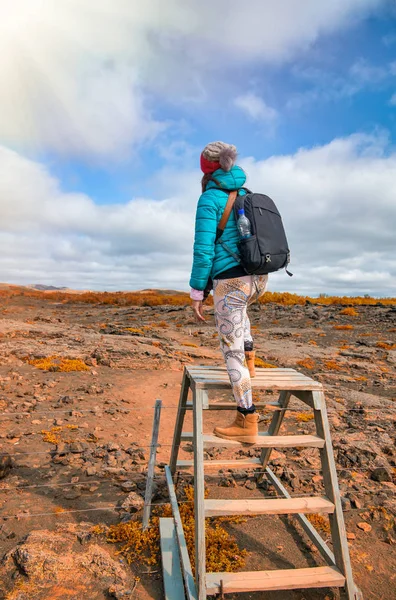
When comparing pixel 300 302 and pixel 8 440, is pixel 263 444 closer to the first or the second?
pixel 8 440

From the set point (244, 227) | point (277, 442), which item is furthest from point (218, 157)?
point (277, 442)

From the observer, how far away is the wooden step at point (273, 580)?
2.93 m

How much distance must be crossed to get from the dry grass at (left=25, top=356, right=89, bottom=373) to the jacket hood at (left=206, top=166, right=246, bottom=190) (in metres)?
7.95

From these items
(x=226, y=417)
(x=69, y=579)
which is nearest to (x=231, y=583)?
(x=69, y=579)

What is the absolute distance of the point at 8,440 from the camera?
20.9 feet

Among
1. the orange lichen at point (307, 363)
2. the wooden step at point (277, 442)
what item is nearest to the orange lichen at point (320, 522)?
the wooden step at point (277, 442)

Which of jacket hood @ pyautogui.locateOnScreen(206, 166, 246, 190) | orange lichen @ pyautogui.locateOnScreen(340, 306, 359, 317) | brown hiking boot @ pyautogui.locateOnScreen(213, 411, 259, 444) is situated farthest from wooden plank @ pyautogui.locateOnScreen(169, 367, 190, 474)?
orange lichen @ pyautogui.locateOnScreen(340, 306, 359, 317)

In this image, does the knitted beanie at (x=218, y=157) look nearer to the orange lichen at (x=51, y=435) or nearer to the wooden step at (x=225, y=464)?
the wooden step at (x=225, y=464)

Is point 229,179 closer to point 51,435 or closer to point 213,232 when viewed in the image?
point 213,232

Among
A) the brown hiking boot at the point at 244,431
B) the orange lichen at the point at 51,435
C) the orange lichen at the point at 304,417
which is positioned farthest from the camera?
the orange lichen at the point at 304,417

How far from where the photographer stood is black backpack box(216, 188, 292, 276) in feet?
10.4

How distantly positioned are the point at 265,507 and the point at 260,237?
2.08 meters

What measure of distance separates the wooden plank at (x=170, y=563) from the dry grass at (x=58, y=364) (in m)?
6.68

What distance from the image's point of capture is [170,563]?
357 cm
